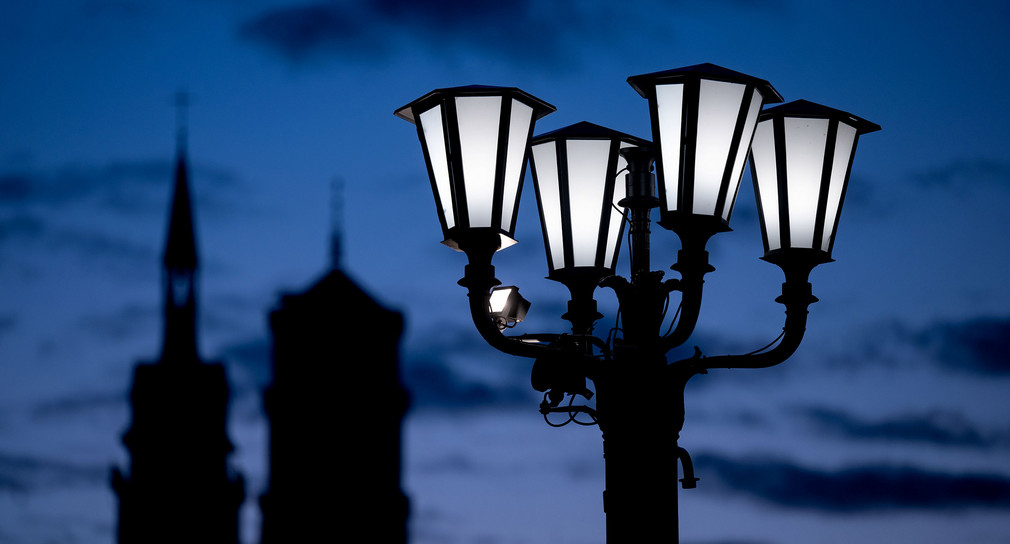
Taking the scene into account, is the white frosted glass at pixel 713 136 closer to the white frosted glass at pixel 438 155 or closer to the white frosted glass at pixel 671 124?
the white frosted glass at pixel 671 124

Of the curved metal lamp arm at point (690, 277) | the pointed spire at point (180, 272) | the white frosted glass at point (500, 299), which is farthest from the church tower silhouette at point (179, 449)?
the curved metal lamp arm at point (690, 277)

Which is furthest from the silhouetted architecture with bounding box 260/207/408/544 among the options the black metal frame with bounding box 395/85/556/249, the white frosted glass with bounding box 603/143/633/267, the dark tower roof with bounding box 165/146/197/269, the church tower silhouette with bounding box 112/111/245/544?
the black metal frame with bounding box 395/85/556/249

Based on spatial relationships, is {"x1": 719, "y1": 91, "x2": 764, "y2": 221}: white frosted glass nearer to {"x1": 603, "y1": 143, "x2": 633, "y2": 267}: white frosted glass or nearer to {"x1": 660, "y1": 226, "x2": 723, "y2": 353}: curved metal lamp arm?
{"x1": 660, "y1": 226, "x2": 723, "y2": 353}: curved metal lamp arm

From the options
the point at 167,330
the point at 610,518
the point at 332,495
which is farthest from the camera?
the point at 332,495

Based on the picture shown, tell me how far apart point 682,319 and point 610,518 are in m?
0.88

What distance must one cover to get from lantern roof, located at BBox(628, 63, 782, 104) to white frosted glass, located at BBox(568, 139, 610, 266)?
108 cm

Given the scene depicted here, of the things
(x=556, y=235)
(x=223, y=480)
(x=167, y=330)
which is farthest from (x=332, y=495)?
(x=556, y=235)

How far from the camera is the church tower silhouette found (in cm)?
8581

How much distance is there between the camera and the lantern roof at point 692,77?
538 centimetres

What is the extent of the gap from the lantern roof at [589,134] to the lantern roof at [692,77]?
1.07 metres

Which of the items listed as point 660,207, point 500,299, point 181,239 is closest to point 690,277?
point 660,207

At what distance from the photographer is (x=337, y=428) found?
9406 cm

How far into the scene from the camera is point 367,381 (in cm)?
9481

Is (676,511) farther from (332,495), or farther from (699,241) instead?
(332,495)
